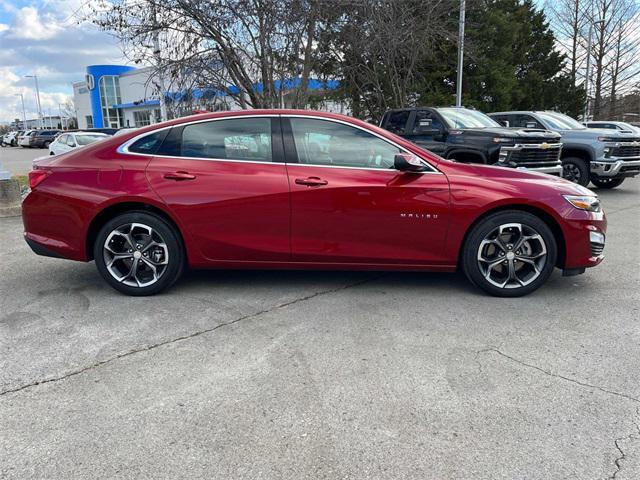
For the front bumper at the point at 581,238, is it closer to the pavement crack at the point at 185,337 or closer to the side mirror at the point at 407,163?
the side mirror at the point at 407,163

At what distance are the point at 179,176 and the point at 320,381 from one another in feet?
7.67

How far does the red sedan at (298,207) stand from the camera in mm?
4449

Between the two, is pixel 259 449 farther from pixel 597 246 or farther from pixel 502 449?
pixel 597 246

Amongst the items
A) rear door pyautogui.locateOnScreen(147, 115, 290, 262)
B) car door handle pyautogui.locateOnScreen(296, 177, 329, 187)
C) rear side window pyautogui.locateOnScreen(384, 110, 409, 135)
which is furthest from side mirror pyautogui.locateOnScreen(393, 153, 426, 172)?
rear side window pyautogui.locateOnScreen(384, 110, 409, 135)

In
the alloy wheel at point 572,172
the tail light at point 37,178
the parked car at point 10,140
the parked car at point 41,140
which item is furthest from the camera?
the parked car at point 10,140

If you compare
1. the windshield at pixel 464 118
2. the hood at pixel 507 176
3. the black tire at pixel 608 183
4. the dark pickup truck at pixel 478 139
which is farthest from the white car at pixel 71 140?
the hood at pixel 507 176

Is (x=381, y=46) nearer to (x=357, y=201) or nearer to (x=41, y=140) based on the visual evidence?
(x=357, y=201)

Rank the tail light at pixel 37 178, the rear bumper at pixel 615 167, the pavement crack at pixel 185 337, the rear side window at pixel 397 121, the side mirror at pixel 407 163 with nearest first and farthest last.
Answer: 1. the pavement crack at pixel 185 337
2. the side mirror at pixel 407 163
3. the tail light at pixel 37 178
4. the rear side window at pixel 397 121
5. the rear bumper at pixel 615 167

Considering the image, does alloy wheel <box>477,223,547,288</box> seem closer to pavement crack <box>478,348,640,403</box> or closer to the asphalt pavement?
the asphalt pavement

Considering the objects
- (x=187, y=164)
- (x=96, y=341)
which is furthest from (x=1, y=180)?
(x=96, y=341)

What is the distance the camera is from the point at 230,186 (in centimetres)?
447

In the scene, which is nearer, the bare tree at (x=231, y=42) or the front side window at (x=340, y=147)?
the front side window at (x=340, y=147)

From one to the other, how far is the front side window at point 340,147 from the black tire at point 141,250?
136 cm

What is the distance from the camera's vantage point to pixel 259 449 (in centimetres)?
249
